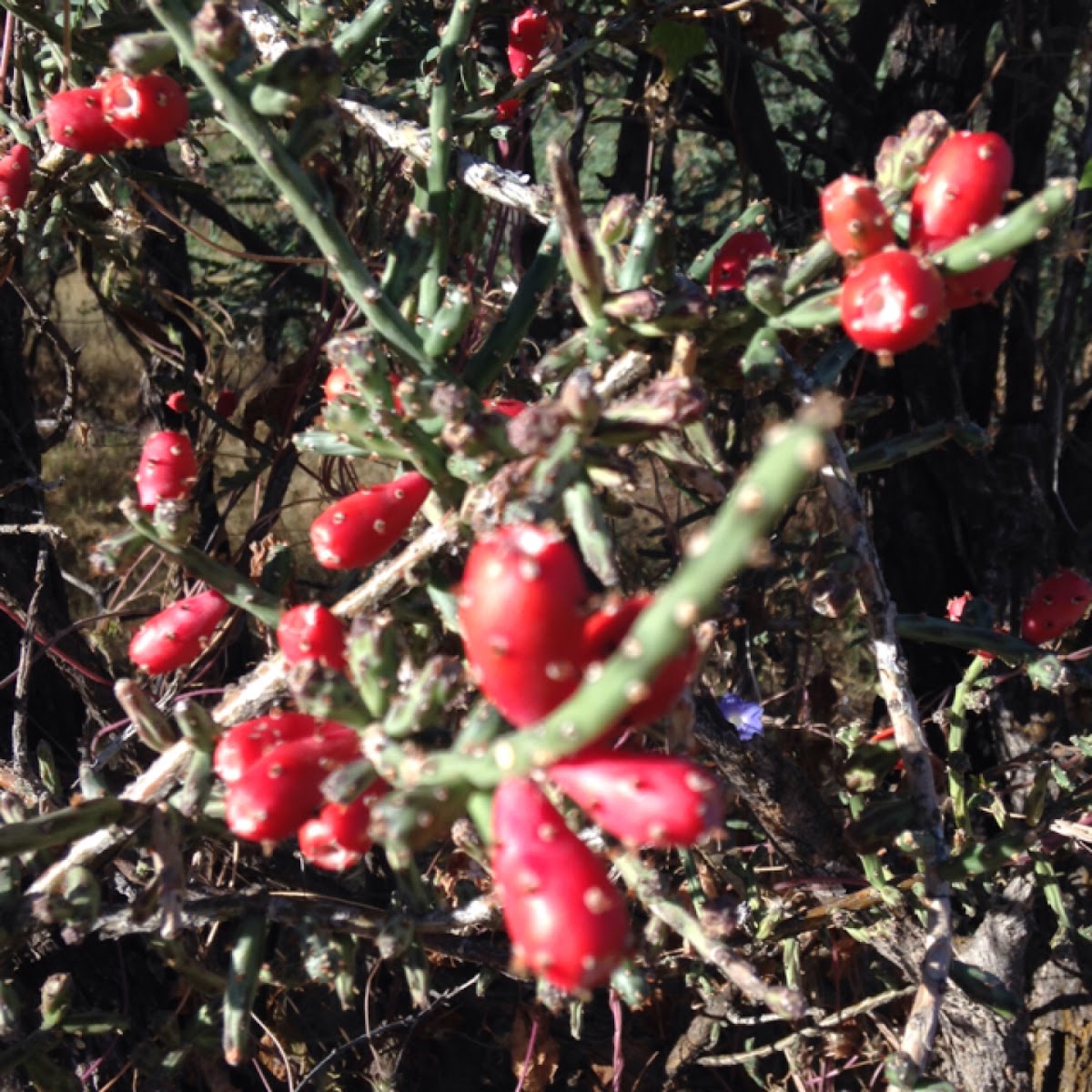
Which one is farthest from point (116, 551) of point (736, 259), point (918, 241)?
point (918, 241)

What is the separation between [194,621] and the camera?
119cm

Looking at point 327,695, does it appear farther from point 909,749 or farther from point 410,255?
point 909,749

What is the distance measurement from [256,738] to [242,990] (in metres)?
0.33

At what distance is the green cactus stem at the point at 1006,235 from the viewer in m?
0.92

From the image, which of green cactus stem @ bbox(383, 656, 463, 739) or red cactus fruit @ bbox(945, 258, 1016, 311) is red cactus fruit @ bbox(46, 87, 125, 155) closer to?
green cactus stem @ bbox(383, 656, 463, 739)

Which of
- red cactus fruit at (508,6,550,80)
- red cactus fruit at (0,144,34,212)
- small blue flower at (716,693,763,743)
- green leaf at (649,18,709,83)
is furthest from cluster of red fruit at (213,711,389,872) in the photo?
green leaf at (649,18,709,83)

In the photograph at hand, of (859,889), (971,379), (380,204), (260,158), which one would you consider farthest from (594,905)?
(971,379)

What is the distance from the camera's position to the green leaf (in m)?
2.15

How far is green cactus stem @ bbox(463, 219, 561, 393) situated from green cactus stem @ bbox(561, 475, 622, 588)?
0.89 feet

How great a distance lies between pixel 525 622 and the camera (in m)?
0.65

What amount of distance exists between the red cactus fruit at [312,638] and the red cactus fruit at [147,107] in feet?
1.76

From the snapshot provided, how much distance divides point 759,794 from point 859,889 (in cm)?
23

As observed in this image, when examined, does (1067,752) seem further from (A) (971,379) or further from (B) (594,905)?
(B) (594,905)

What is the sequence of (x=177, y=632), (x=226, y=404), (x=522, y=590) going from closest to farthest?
(x=522, y=590)
(x=177, y=632)
(x=226, y=404)
